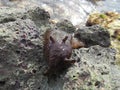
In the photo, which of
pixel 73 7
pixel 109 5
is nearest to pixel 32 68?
pixel 73 7

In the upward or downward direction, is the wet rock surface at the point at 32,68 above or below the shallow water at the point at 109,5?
above

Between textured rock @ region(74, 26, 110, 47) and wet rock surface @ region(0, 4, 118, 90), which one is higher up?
wet rock surface @ region(0, 4, 118, 90)

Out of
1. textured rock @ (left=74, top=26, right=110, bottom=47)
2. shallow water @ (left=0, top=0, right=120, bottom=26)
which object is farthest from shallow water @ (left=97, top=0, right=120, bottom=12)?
textured rock @ (left=74, top=26, right=110, bottom=47)

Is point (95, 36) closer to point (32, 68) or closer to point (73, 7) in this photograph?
point (32, 68)

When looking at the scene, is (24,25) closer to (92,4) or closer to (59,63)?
(59,63)

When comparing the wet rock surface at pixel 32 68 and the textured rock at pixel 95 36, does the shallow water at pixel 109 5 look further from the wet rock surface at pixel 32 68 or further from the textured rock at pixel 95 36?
the wet rock surface at pixel 32 68

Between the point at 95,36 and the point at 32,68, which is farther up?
the point at 32,68

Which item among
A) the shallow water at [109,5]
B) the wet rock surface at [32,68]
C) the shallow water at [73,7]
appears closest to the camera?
the wet rock surface at [32,68]

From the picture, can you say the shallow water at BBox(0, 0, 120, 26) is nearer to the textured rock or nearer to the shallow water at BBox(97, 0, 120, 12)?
the shallow water at BBox(97, 0, 120, 12)

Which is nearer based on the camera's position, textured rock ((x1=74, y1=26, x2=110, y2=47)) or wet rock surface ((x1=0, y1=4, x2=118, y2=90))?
wet rock surface ((x1=0, y1=4, x2=118, y2=90))

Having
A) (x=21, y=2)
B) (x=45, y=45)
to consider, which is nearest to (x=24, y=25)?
(x=45, y=45)

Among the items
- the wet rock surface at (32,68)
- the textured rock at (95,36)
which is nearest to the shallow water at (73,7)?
the textured rock at (95,36)
